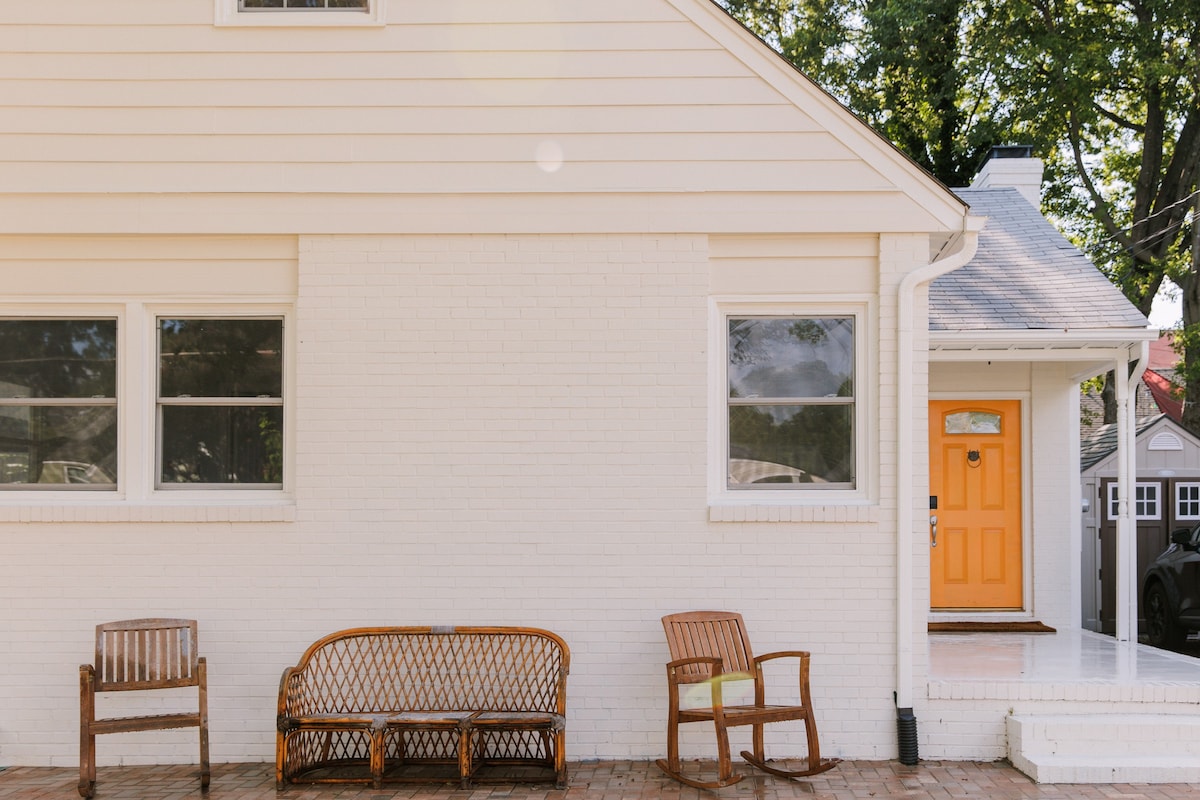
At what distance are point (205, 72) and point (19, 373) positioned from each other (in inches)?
90.9

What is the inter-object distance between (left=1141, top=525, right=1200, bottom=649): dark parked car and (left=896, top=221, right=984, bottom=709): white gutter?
5.66 m

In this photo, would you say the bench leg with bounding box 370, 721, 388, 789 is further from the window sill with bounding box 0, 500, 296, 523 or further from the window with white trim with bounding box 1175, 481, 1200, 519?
the window with white trim with bounding box 1175, 481, 1200, 519

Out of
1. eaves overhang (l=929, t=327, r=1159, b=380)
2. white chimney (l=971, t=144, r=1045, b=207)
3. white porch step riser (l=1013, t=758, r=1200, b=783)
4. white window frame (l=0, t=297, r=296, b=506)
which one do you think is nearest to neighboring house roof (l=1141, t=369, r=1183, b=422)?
white chimney (l=971, t=144, r=1045, b=207)

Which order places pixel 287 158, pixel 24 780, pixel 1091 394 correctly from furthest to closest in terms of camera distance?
pixel 1091 394
pixel 287 158
pixel 24 780

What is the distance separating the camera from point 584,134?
23.2ft

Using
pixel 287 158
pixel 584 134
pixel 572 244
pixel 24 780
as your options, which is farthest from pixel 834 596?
pixel 24 780

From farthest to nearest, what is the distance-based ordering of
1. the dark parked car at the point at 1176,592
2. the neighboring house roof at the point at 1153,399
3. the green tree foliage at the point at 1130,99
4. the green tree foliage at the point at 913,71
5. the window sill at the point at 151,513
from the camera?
1. the neighboring house roof at the point at 1153,399
2. the green tree foliage at the point at 913,71
3. the green tree foliage at the point at 1130,99
4. the dark parked car at the point at 1176,592
5. the window sill at the point at 151,513

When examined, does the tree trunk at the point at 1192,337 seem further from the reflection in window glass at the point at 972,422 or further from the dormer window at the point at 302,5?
the dormer window at the point at 302,5

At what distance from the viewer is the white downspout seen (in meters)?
9.12

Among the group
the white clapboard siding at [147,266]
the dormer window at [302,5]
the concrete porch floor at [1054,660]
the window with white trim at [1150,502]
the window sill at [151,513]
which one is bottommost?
the concrete porch floor at [1054,660]

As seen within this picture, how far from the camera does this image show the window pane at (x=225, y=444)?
726 centimetres

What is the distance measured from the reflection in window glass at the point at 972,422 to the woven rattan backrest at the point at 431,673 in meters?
4.86

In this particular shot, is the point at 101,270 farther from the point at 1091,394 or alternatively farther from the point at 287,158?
the point at 1091,394

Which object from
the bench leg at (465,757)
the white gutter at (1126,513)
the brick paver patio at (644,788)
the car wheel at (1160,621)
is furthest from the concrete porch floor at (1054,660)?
the bench leg at (465,757)
